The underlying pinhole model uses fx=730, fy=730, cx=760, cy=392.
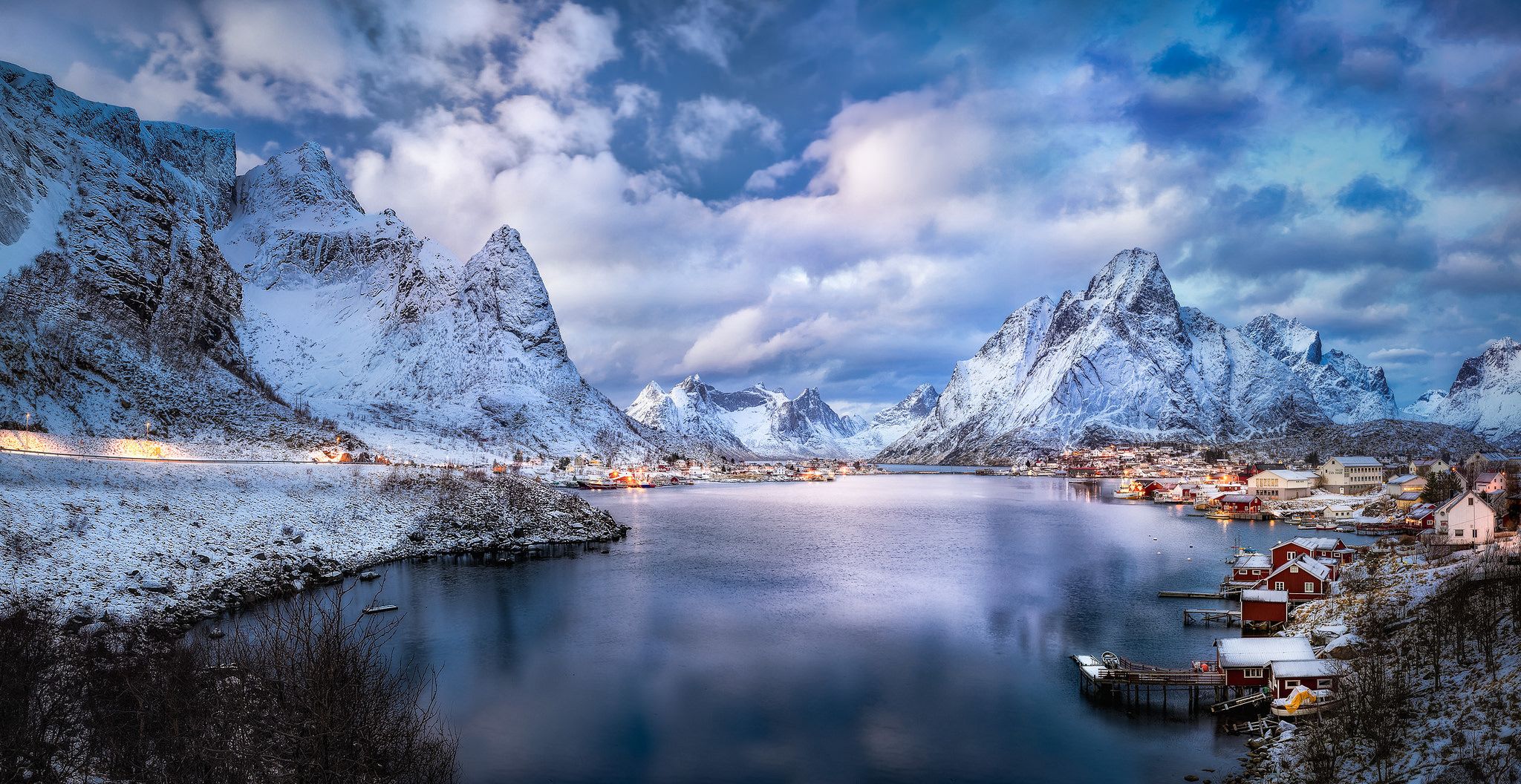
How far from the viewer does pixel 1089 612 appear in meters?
→ 50.4

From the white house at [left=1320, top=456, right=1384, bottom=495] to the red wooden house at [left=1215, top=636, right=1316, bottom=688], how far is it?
438ft

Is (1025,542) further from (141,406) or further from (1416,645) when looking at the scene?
(141,406)

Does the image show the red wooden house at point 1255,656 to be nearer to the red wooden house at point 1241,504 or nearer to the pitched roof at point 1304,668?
the pitched roof at point 1304,668

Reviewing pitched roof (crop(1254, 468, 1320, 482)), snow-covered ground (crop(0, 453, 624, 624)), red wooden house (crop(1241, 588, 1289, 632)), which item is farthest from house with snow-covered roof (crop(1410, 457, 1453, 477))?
snow-covered ground (crop(0, 453, 624, 624))

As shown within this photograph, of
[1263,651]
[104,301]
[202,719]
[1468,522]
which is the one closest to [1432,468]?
[1468,522]

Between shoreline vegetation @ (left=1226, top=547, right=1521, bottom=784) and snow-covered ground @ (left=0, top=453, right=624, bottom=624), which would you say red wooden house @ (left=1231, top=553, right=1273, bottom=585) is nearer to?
shoreline vegetation @ (left=1226, top=547, right=1521, bottom=784)

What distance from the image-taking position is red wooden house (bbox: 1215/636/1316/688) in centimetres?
3244

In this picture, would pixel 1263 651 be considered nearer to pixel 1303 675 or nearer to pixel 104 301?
pixel 1303 675

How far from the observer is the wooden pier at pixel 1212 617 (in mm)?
47156

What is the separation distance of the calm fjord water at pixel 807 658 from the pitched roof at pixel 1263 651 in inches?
149

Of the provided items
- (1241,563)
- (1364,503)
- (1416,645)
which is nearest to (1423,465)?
(1364,503)

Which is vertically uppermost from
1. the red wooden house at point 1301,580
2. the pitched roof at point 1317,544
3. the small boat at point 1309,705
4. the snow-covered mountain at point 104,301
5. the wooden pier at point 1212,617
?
the snow-covered mountain at point 104,301

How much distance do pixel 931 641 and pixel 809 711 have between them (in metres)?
13.9

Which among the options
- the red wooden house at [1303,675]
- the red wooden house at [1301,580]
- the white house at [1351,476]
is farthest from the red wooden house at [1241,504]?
the red wooden house at [1303,675]
